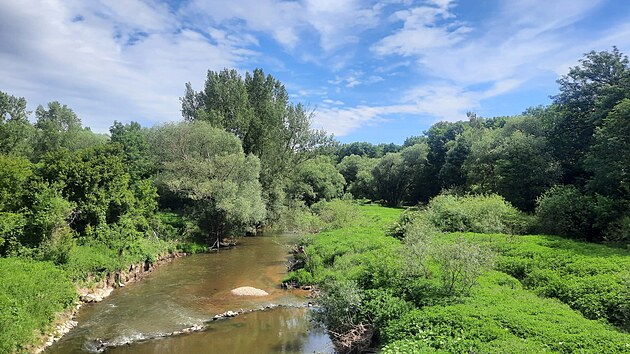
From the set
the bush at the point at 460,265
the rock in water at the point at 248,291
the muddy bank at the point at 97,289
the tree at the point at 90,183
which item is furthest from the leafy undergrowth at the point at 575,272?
the tree at the point at 90,183

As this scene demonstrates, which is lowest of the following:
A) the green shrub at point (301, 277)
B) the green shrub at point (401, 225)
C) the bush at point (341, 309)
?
the green shrub at point (301, 277)

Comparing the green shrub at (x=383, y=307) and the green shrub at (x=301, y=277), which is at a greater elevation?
the green shrub at (x=383, y=307)

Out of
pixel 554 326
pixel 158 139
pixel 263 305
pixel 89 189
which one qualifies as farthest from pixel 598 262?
pixel 158 139

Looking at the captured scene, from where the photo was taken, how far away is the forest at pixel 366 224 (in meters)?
15.2

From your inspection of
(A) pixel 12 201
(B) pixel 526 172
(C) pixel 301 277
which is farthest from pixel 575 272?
(A) pixel 12 201

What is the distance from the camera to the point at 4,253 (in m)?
23.3

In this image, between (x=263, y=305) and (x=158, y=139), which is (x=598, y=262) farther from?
(x=158, y=139)

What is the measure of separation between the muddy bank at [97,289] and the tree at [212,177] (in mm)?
6846

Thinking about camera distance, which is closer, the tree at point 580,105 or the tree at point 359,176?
the tree at point 580,105

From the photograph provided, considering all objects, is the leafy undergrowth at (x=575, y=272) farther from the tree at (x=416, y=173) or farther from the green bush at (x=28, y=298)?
the tree at (x=416, y=173)

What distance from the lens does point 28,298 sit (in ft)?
57.5

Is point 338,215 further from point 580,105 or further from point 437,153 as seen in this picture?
point 437,153

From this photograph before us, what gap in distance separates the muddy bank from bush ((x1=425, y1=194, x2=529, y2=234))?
25.3 m

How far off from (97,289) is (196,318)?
28.5 ft
